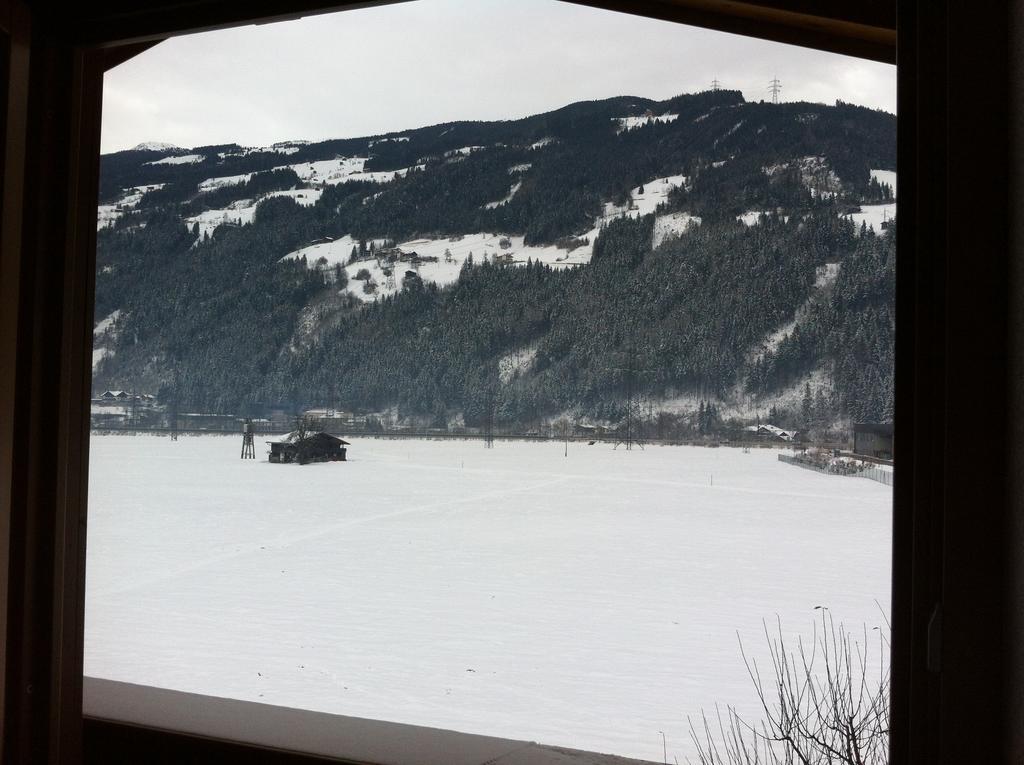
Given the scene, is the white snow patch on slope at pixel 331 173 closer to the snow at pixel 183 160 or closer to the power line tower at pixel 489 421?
the snow at pixel 183 160

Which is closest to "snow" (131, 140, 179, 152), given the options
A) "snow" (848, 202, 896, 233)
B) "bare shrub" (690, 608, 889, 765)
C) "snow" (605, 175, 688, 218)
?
"snow" (605, 175, 688, 218)

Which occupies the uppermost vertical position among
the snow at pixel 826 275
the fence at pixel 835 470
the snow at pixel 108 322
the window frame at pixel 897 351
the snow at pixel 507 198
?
the snow at pixel 507 198

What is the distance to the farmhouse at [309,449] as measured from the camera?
889 inches

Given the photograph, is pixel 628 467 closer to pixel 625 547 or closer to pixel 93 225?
pixel 625 547

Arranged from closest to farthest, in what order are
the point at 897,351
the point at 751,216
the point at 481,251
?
the point at 897,351, the point at 751,216, the point at 481,251

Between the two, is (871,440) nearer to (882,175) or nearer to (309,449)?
(882,175)

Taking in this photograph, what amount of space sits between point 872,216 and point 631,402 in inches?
303

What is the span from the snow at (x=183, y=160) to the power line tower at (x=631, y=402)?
1442cm

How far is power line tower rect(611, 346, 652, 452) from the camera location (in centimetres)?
2297

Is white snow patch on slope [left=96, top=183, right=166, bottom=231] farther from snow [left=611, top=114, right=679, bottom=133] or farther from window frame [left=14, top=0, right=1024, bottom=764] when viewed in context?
window frame [left=14, top=0, right=1024, bottom=764]

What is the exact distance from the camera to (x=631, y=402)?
23.0m

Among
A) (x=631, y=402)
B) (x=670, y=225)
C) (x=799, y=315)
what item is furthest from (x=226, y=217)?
(x=799, y=315)

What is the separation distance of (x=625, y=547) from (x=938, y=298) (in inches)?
690

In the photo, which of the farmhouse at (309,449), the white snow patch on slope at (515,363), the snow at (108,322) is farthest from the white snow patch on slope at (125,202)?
the white snow patch on slope at (515,363)
